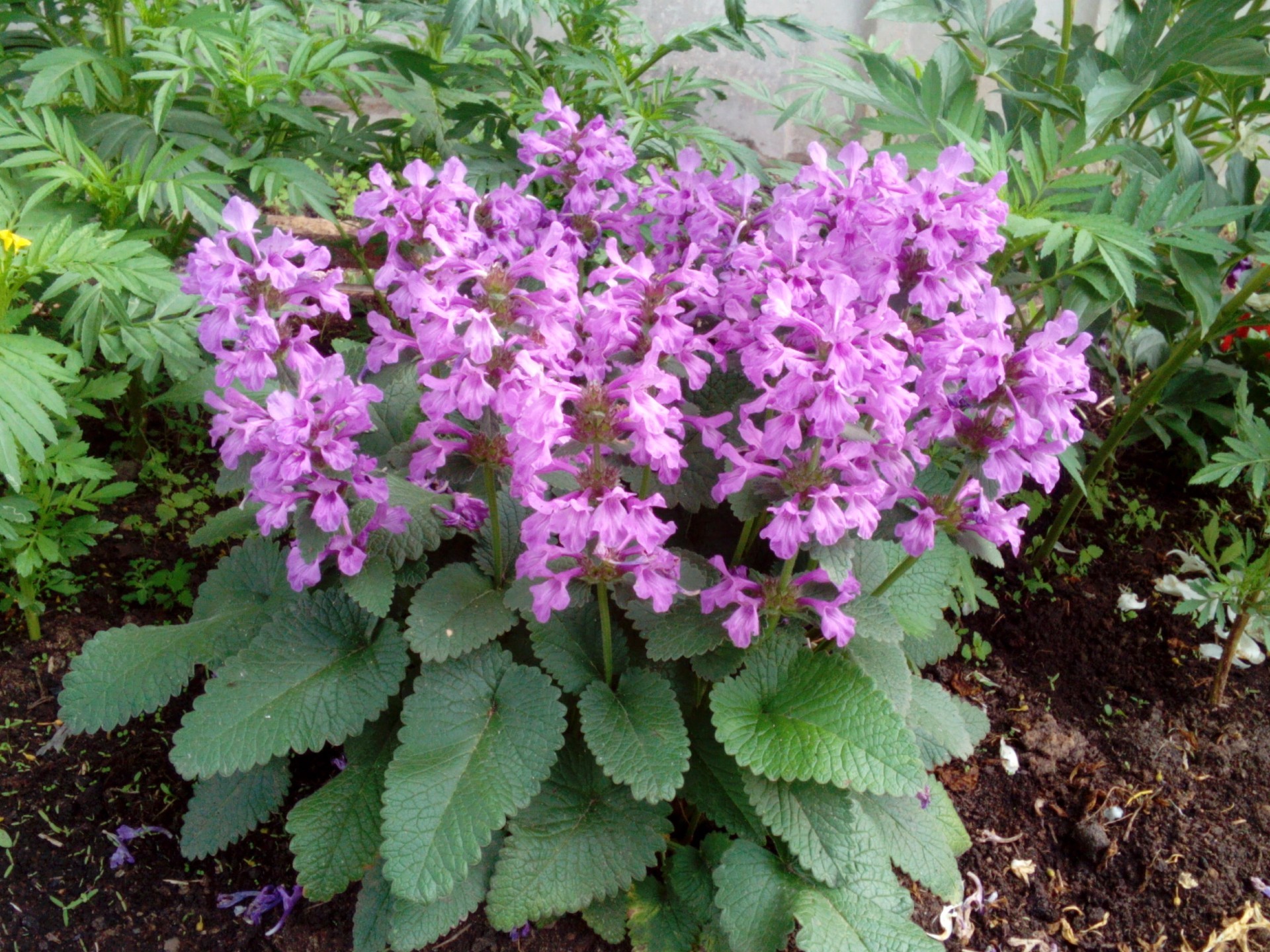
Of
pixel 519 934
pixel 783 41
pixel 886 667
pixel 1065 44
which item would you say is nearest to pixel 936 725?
pixel 886 667

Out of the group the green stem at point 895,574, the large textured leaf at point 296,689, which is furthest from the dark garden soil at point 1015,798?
the green stem at point 895,574

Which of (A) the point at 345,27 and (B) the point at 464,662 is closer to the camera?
(B) the point at 464,662

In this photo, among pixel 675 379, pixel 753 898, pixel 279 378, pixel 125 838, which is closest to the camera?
pixel 675 379

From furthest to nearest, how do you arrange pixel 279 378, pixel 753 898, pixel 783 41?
pixel 783 41 < pixel 753 898 < pixel 279 378

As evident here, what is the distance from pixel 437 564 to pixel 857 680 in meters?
0.75

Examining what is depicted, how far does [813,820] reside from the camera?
4.69ft

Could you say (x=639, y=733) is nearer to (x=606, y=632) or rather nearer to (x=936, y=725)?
(x=606, y=632)

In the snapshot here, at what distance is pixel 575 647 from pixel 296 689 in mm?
429

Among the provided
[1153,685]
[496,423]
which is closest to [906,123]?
[496,423]

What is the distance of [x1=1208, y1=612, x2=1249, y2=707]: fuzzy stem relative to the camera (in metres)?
2.00

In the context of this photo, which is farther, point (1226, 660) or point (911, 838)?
point (1226, 660)

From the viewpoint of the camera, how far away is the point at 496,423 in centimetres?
133

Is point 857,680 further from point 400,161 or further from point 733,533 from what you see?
point 400,161

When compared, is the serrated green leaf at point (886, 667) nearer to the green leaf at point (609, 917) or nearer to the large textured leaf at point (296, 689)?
the green leaf at point (609, 917)
